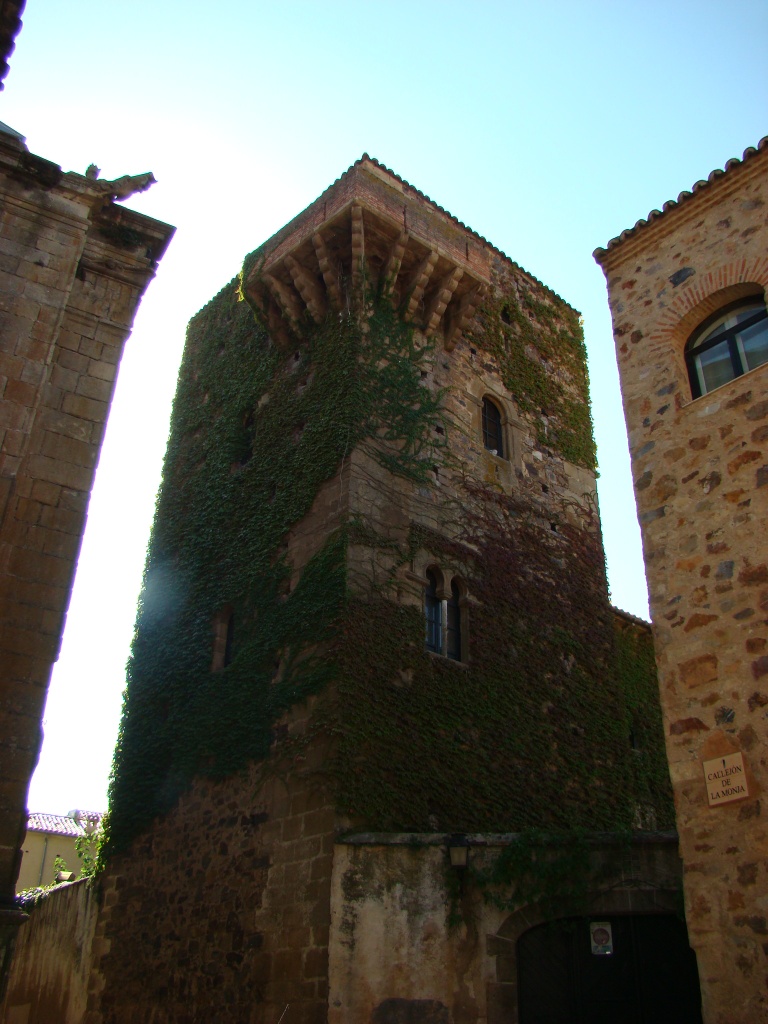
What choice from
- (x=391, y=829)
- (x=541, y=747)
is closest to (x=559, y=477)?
(x=541, y=747)

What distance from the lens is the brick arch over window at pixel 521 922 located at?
9242 mm

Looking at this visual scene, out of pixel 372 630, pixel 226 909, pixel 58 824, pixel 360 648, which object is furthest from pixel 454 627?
pixel 58 824

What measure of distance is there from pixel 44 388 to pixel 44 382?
53mm

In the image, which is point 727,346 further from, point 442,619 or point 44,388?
point 44,388

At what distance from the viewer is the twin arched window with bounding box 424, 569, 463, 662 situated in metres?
12.5

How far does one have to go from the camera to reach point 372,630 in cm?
1155

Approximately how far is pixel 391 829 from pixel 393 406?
6.09 meters

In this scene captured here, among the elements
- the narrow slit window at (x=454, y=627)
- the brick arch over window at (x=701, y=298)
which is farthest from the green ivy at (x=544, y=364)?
the brick arch over window at (x=701, y=298)

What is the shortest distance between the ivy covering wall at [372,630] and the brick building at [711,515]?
416 cm

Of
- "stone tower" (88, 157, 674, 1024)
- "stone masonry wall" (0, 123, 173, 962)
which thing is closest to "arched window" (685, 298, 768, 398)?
"stone tower" (88, 157, 674, 1024)

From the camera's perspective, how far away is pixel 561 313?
18766 millimetres

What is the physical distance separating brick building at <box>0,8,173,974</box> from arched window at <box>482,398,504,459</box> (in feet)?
24.7

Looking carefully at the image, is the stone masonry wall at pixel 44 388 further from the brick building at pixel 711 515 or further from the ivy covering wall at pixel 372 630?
the brick building at pixel 711 515

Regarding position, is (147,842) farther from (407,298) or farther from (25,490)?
(407,298)
